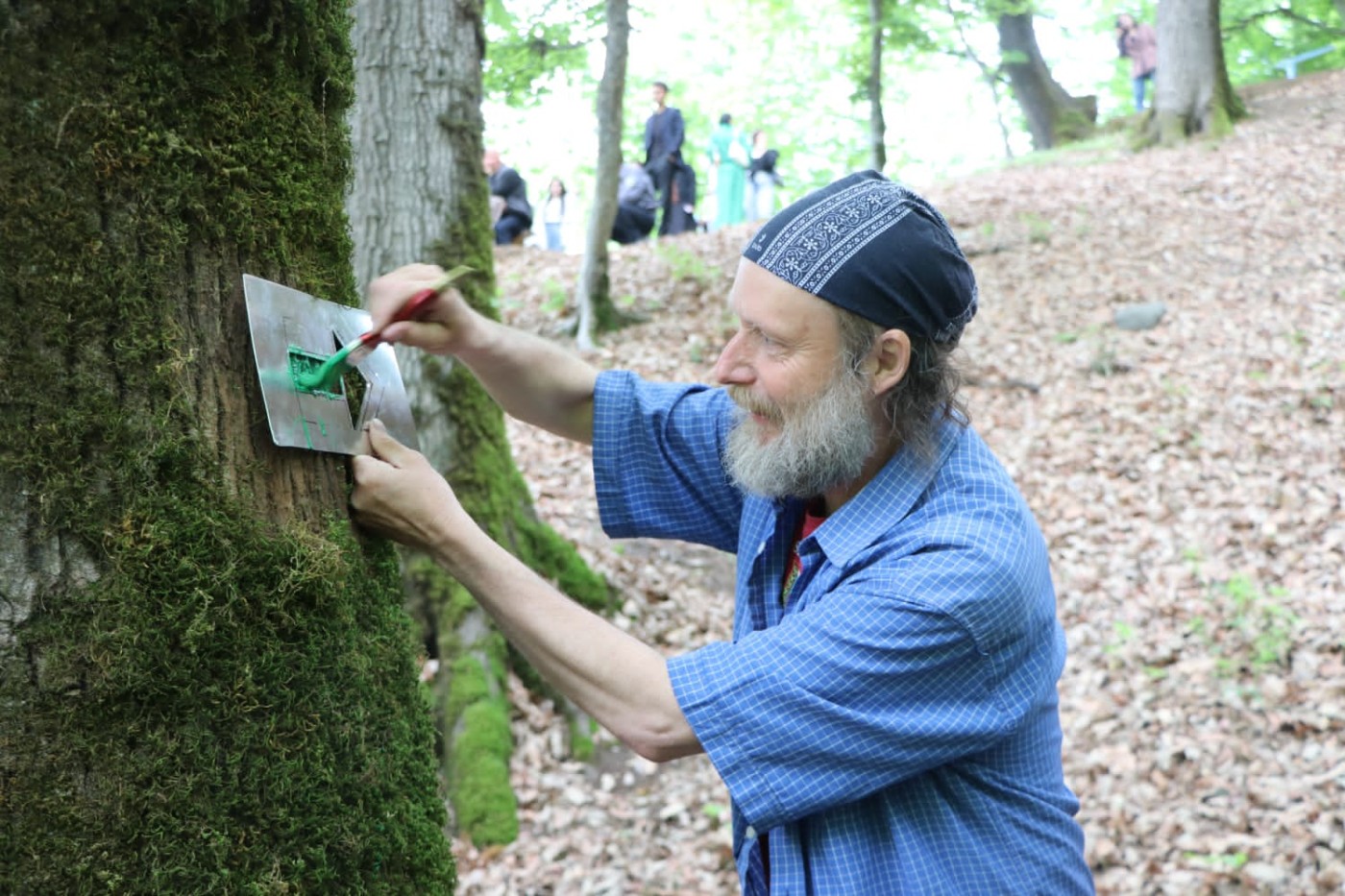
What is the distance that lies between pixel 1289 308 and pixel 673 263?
5.83 m

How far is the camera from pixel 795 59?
26000 mm

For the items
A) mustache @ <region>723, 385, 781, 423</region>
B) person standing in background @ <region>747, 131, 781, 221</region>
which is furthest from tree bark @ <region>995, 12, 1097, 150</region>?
mustache @ <region>723, 385, 781, 423</region>

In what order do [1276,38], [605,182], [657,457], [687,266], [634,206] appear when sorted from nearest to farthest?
1. [657,457]
2. [605,182]
3. [687,266]
4. [634,206]
5. [1276,38]

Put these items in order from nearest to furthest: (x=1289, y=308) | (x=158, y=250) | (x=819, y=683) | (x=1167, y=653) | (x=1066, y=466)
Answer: (x=158, y=250) < (x=819, y=683) < (x=1167, y=653) < (x=1066, y=466) < (x=1289, y=308)

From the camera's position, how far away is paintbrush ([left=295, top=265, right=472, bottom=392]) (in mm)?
1799

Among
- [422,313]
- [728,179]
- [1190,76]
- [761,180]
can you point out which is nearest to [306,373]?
[422,313]

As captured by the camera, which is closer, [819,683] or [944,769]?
[819,683]

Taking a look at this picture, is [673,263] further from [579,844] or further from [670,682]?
[670,682]

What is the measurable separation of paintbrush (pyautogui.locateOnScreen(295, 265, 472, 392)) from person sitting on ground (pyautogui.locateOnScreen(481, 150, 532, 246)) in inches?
458

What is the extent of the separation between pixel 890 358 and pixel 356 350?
1.14 m

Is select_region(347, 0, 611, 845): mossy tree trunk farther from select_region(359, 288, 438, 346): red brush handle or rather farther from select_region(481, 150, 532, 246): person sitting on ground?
select_region(481, 150, 532, 246): person sitting on ground

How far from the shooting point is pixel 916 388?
2.41 m

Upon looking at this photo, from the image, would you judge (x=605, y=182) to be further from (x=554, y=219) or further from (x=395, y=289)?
(x=395, y=289)

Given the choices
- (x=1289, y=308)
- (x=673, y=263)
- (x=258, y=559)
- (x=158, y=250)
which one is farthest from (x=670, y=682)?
(x=673, y=263)
